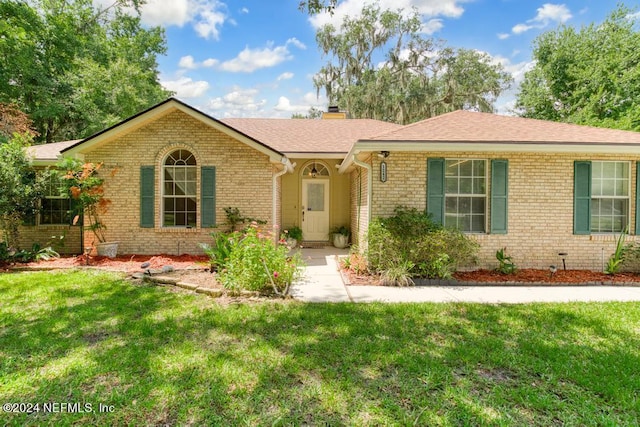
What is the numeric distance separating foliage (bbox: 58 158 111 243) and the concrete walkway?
590 cm

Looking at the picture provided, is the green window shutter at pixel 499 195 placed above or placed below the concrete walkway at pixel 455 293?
above

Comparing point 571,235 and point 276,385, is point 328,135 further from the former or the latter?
point 276,385

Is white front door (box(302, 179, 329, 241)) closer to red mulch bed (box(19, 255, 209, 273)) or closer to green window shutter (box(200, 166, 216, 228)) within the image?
green window shutter (box(200, 166, 216, 228))

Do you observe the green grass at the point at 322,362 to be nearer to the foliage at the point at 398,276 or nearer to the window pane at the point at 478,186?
the foliage at the point at 398,276

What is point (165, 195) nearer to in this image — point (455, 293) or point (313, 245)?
point (313, 245)

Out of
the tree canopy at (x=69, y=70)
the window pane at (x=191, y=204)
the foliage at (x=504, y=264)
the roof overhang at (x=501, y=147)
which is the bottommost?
the foliage at (x=504, y=264)

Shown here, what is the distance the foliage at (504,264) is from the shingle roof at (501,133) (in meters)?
2.47

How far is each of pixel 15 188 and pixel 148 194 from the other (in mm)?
2980

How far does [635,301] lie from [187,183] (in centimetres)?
999

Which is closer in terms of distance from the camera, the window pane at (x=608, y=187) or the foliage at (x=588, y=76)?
the window pane at (x=608, y=187)

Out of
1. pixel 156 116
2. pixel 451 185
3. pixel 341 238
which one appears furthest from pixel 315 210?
pixel 156 116

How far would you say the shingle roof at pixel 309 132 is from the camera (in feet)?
→ 36.0

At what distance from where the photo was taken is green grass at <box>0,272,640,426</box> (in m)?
2.48

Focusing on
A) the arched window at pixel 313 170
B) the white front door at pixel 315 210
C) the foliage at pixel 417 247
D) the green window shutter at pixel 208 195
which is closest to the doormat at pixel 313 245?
the white front door at pixel 315 210
